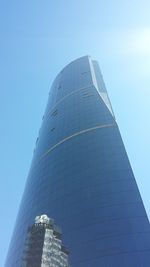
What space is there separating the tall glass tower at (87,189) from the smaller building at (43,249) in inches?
834

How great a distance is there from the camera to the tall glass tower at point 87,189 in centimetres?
4009

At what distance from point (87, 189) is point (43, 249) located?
1291 inches

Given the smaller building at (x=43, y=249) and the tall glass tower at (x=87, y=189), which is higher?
the tall glass tower at (x=87, y=189)

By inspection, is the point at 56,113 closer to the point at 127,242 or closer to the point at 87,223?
the point at 87,223

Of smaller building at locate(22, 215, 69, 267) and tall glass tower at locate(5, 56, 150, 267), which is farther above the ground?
tall glass tower at locate(5, 56, 150, 267)

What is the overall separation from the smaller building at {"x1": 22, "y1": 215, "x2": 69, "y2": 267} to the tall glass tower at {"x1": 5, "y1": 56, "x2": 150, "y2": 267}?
21189mm

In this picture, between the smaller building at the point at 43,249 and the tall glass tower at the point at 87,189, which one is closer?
the smaller building at the point at 43,249

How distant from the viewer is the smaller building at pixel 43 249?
1672 cm

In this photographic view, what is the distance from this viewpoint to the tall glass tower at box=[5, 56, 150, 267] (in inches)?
1578

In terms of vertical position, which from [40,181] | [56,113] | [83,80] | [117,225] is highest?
[83,80]

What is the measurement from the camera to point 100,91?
7538 centimetres

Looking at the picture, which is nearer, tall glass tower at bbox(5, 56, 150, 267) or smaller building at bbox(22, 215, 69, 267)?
smaller building at bbox(22, 215, 69, 267)

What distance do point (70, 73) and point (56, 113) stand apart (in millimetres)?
19575

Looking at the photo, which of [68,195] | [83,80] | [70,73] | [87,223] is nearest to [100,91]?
[83,80]
